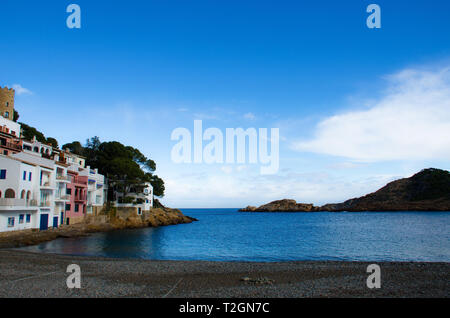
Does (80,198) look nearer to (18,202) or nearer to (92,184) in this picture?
(92,184)

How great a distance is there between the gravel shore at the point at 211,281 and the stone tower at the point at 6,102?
174 feet

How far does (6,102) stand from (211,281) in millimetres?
68951

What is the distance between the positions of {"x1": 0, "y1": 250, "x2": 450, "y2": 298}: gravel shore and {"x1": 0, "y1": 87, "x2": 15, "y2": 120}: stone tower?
2092 inches

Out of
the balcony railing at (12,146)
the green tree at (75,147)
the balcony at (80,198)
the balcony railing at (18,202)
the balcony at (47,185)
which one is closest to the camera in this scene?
the balcony railing at (18,202)

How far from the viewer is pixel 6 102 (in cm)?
6681

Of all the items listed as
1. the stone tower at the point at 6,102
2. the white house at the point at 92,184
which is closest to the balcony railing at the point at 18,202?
the white house at the point at 92,184


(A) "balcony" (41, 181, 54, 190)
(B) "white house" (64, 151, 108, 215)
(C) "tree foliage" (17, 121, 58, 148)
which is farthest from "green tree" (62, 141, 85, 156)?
(A) "balcony" (41, 181, 54, 190)

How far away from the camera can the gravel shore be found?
15.2 meters

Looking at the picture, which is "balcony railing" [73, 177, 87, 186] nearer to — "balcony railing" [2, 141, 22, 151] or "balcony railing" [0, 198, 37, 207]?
"balcony railing" [2, 141, 22, 151]

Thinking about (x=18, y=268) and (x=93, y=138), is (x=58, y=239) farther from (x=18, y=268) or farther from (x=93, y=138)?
(x=93, y=138)

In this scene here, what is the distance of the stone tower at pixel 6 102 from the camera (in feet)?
217

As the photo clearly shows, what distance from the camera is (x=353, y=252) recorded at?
3950 cm

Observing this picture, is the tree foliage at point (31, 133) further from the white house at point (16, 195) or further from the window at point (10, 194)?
the window at point (10, 194)
